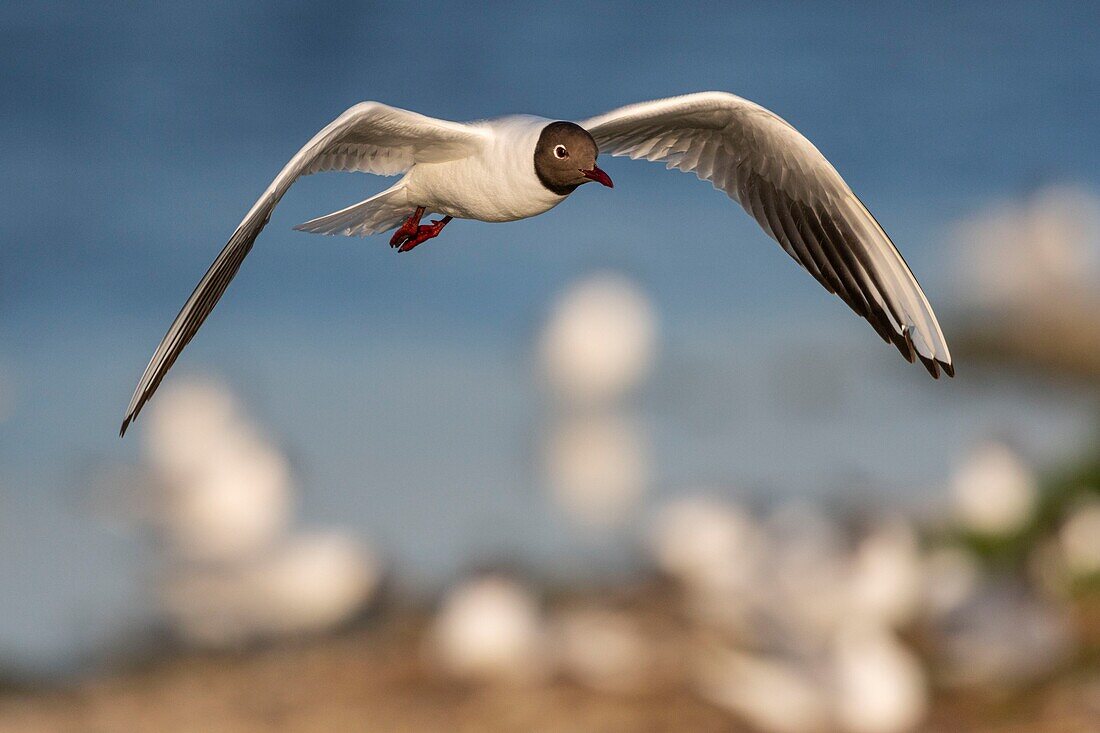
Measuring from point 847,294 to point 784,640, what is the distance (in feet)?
16.0

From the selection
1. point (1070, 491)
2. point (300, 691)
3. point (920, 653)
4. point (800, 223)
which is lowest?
point (300, 691)

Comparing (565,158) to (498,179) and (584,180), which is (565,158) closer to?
(584,180)

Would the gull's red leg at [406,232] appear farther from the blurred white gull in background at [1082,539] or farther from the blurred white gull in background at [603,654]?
the blurred white gull in background at [1082,539]

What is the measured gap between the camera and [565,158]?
12.8ft

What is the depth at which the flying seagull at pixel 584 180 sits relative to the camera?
385 cm

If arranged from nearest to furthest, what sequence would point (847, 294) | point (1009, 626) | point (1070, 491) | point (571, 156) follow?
point (571, 156) < point (847, 294) < point (1009, 626) < point (1070, 491)

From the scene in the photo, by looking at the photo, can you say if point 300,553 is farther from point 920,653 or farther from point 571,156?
point 571,156

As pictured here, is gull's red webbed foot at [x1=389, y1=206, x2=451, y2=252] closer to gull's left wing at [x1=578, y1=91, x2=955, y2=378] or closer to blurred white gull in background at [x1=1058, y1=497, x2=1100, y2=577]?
gull's left wing at [x1=578, y1=91, x2=955, y2=378]

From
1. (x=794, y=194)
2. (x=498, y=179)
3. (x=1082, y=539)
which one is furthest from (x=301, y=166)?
(x=1082, y=539)

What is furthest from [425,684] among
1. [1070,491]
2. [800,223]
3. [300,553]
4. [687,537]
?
[1070,491]

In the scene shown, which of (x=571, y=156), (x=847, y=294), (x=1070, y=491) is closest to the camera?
(x=571, y=156)

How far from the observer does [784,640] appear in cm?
895

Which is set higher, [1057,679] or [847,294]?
[847,294]

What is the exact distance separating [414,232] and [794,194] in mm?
1270
